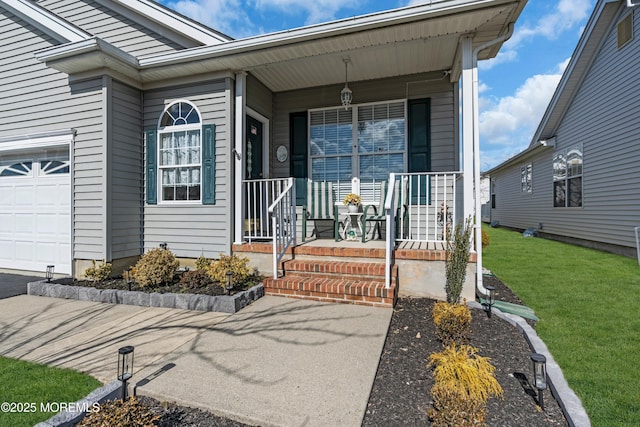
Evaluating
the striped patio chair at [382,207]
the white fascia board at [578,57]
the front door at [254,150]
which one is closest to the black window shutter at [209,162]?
the front door at [254,150]

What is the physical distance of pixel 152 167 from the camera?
5547 mm

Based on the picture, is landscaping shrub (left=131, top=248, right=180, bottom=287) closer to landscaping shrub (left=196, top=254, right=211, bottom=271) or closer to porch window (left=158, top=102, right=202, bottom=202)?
landscaping shrub (left=196, top=254, right=211, bottom=271)

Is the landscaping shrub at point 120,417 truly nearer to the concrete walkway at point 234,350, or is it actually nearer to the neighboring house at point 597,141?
the concrete walkway at point 234,350

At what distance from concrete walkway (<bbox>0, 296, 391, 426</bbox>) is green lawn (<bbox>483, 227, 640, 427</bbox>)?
4.86 ft

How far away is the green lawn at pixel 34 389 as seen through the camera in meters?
1.95

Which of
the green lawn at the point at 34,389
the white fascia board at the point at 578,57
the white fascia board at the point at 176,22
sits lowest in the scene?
the green lawn at the point at 34,389

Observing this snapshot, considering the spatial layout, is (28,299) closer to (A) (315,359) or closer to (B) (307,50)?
(A) (315,359)

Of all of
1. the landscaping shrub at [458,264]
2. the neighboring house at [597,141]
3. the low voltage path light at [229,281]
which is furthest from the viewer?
the neighboring house at [597,141]

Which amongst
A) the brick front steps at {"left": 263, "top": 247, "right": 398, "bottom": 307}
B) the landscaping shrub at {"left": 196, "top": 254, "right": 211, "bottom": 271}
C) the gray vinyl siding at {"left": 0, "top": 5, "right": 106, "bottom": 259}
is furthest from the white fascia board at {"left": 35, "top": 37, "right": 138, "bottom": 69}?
the brick front steps at {"left": 263, "top": 247, "right": 398, "bottom": 307}

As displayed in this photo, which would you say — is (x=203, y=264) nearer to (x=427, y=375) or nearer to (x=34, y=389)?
(x=34, y=389)

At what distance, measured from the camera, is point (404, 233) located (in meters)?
5.51

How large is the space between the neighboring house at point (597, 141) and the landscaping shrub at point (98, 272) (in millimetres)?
10200

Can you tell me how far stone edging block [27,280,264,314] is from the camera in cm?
375

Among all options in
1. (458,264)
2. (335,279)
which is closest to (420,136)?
(458,264)
